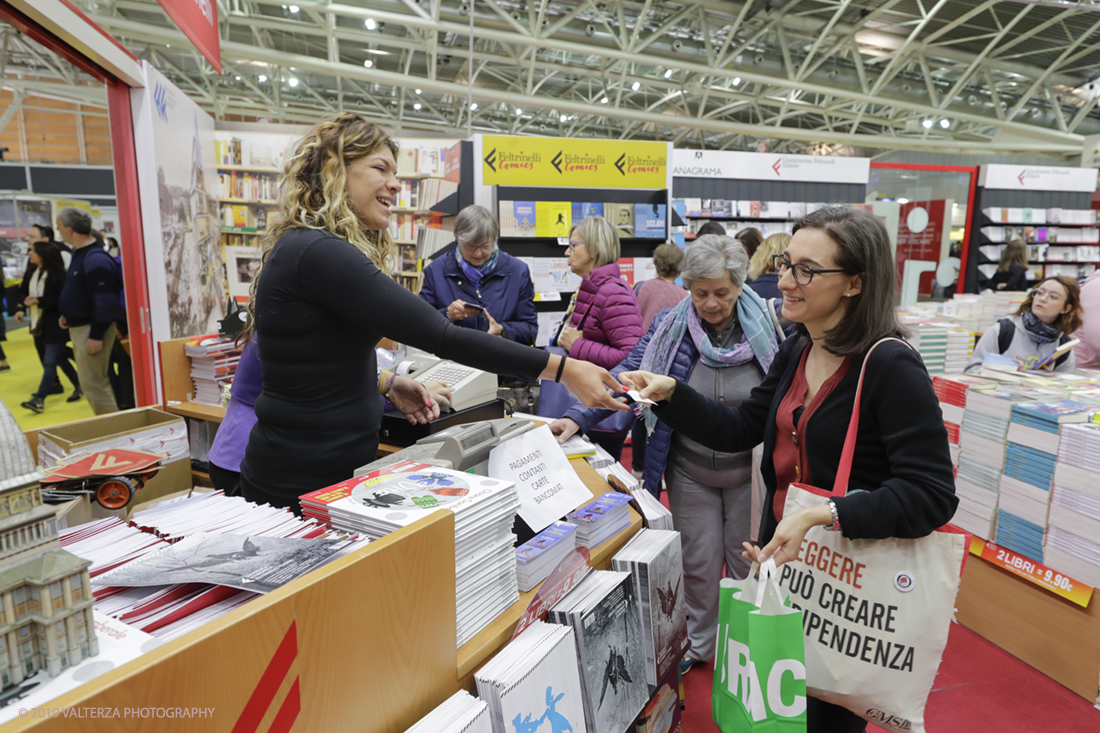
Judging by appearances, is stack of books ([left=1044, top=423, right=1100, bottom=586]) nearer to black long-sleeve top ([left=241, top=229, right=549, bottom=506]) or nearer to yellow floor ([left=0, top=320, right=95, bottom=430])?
black long-sleeve top ([left=241, top=229, right=549, bottom=506])

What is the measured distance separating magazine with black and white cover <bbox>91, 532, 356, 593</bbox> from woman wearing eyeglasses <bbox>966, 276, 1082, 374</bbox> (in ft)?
13.0

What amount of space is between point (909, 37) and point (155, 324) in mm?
11499

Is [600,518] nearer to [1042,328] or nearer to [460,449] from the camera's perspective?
[460,449]

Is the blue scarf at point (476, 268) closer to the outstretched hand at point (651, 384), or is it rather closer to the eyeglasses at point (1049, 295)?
the outstretched hand at point (651, 384)

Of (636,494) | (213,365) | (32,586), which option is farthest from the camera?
(213,365)

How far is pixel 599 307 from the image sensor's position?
10.8 ft

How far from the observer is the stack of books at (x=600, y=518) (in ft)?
4.97

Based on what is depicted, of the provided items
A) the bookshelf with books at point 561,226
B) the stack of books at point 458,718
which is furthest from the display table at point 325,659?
the bookshelf with books at point 561,226

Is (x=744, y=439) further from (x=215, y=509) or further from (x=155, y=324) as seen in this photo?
(x=155, y=324)

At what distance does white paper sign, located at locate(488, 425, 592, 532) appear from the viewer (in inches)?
56.0

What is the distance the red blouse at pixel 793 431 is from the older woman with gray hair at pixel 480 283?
6.91ft

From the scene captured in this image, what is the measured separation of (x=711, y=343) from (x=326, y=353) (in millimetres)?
1450

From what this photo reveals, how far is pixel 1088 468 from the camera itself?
95.1 inches

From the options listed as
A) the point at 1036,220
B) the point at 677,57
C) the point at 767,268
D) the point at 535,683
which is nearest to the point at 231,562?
the point at 535,683
